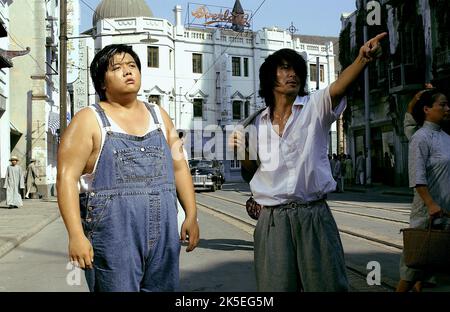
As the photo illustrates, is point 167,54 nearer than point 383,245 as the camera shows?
No

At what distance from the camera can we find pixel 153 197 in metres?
2.84

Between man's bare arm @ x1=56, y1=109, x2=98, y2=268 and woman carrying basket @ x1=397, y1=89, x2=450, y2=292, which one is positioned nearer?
man's bare arm @ x1=56, y1=109, x2=98, y2=268

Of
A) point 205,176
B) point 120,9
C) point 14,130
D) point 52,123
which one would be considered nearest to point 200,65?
point 120,9

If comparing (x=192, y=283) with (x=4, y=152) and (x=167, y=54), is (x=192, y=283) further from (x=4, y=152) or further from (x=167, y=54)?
(x=167, y=54)

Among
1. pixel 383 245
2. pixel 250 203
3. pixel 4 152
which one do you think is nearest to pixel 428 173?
pixel 250 203

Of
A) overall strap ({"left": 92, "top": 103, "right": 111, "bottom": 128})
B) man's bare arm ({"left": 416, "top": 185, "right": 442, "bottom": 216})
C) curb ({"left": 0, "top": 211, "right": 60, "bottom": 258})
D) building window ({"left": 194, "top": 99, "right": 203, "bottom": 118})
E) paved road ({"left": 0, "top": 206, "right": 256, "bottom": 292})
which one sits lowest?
paved road ({"left": 0, "top": 206, "right": 256, "bottom": 292})

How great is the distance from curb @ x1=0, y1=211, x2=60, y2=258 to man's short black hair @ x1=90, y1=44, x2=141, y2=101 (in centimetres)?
638

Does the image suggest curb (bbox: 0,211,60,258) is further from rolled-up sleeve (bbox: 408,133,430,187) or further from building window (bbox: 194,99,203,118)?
building window (bbox: 194,99,203,118)

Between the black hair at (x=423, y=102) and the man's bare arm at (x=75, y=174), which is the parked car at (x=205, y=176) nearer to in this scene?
the black hair at (x=423, y=102)

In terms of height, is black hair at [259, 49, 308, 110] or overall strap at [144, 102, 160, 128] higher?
black hair at [259, 49, 308, 110]

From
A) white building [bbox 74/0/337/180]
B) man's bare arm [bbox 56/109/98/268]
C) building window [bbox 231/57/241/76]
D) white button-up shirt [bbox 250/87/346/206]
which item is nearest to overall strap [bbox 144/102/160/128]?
man's bare arm [bbox 56/109/98/268]

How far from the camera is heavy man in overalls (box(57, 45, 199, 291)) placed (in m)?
2.77

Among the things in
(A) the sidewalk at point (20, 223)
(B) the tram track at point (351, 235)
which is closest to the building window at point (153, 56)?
(A) the sidewalk at point (20, 223)
